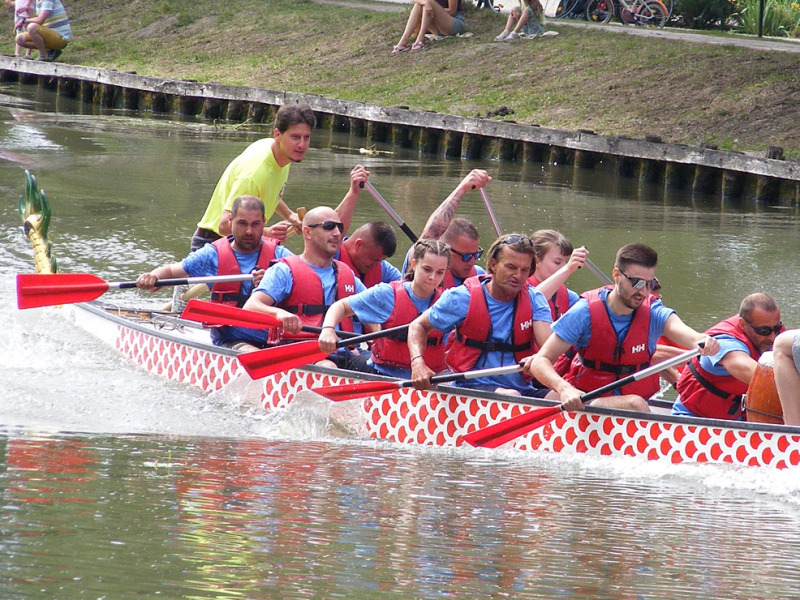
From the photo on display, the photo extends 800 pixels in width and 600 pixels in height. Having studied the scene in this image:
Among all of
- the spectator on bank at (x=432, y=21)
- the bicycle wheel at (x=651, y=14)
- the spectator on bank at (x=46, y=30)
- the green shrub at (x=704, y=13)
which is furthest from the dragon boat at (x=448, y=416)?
the green shrub at (x=704, y=13)

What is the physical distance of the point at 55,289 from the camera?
6.95 meters

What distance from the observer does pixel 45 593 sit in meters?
3.18

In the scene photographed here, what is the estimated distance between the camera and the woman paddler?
5.70 m

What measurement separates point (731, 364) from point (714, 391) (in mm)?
252

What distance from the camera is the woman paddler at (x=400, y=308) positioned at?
5.70 metres

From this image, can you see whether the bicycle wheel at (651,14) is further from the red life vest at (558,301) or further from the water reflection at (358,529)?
the water reflection at (358,529)

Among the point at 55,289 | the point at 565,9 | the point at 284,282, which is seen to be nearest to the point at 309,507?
the point at 284,282

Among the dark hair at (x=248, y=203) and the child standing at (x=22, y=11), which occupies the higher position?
the child standing at (x=22, y=11)

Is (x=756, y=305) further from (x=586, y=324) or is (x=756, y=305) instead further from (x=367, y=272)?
(x=367, y=272)

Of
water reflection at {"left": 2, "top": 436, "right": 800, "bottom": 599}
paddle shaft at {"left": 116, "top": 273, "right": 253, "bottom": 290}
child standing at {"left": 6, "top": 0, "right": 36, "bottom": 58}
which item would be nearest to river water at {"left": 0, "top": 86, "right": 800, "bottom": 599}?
water reflection at {"left": 2, "top": 436, "right": 800, "bottom": 599}

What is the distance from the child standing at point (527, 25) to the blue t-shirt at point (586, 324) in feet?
44.2

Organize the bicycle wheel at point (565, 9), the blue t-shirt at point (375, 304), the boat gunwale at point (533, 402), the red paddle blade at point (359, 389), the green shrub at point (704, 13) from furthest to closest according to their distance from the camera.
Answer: the green shrub at point (704, 13), the bicycle wheel at point (565, 9), the blue t-shirt at point (375, 304), the red paddle blade at point (359, 389), the boat gunwale at point (533, 402)

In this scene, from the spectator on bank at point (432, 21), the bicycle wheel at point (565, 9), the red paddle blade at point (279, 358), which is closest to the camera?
the red paddle blade at point (279, 358)

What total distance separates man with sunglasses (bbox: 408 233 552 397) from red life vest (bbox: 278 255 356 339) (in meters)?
0.71
